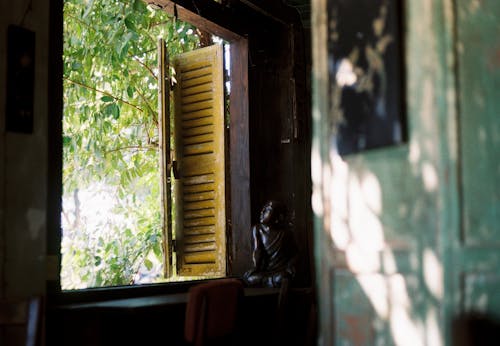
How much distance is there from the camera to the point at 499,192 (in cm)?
263

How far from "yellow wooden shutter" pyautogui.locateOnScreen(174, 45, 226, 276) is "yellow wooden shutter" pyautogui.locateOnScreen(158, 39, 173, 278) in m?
0.26

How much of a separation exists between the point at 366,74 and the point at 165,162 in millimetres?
2738

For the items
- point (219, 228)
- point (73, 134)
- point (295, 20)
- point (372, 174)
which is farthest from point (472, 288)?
point (73, 134)

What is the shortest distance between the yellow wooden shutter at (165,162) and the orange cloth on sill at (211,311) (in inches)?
65.4

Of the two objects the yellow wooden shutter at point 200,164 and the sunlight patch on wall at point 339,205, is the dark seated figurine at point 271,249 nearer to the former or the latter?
the yellow wooden shutter at point 200,164

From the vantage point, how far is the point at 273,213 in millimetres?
5242

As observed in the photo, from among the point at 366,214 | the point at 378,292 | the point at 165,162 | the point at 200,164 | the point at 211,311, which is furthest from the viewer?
the point at 200,164

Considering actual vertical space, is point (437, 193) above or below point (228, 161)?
below

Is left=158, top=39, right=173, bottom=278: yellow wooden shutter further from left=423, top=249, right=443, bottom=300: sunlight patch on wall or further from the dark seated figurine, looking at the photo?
left=423, top=249, right=443, bottom=300: sunlight patch on wall

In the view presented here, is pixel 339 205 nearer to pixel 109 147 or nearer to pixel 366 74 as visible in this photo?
pixel 366 74

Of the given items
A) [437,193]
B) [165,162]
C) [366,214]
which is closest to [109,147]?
[165,162]

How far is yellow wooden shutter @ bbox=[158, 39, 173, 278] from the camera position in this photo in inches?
207

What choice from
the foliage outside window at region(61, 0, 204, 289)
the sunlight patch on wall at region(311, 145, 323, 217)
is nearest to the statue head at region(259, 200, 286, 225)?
the foliage outside window at region(61, 0, 204, 289)

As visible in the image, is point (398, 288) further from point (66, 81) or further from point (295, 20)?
Answer: point (66, 81)
